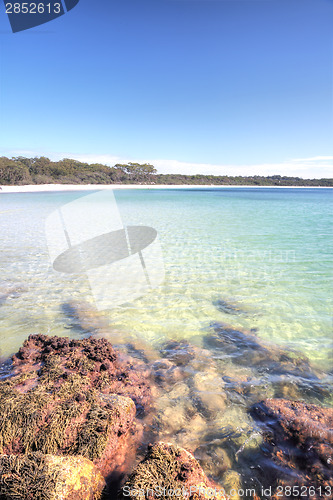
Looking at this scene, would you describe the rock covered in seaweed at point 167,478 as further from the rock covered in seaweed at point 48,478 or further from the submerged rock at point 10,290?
the submerged rock at point 10,290

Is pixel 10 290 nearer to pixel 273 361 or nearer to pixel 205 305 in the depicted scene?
pixel 205 305

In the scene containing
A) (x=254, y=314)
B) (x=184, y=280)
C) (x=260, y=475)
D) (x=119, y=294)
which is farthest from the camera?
(x=184, y=280)

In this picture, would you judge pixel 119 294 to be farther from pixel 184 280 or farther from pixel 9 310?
pixel 9 310

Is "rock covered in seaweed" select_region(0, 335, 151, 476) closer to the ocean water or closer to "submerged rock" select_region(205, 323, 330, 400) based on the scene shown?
the ocean water

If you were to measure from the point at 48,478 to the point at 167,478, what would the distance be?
2.41 feet

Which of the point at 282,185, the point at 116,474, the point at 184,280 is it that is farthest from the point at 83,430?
the point at 282,185

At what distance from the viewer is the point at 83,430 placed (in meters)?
2.19

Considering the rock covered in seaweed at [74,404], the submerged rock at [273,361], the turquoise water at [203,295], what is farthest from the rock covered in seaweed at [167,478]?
the turquoise water at [203,295]

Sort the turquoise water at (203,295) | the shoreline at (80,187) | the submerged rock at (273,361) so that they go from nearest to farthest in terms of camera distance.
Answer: the submerged rock at (273,361) < the turquoise water at (203,295) < the shoreline at (80,187)

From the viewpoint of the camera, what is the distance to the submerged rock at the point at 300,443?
2.19 m

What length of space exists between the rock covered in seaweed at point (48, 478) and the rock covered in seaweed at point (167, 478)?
0.94 feet

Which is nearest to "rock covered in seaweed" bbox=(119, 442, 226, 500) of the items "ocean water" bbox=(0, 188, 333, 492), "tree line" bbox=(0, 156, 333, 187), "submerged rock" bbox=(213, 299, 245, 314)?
"ocean water" bbox=(0, 188, 333, 492)

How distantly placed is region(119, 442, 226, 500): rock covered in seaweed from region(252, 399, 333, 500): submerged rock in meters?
0.73

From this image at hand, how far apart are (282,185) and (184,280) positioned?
161833 mm
